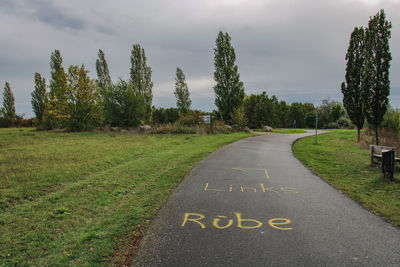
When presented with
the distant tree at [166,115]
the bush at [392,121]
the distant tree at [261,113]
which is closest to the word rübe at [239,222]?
the bush at [392,121]

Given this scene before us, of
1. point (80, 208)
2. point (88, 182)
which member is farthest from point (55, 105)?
point (80, 208)

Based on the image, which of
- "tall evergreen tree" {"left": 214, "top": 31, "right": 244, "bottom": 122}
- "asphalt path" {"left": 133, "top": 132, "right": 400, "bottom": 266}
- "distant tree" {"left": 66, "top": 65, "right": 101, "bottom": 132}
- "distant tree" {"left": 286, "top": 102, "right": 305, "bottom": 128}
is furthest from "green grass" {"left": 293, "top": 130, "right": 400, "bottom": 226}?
"distant tree" {"left": 286, "top": 102, "right": 305, "bottom": 128}

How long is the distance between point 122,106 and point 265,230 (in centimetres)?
2910

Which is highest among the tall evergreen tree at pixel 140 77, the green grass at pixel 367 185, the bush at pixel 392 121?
the tall evergreen tree at pixel 140 77

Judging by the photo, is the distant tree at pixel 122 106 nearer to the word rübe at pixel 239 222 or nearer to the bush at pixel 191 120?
the bush at pixel 191 120

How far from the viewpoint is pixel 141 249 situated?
9.55 ft

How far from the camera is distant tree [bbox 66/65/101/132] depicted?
2780cm

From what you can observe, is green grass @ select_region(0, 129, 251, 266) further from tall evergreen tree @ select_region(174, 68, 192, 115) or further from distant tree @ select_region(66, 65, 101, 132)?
tall evergreen tree @ select_region(174, 68, 192, 115)

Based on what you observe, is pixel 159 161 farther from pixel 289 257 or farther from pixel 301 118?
pixel 301 118

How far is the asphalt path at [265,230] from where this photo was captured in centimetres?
272

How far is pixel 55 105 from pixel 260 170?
2894cm

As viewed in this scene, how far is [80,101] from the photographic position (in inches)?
1112

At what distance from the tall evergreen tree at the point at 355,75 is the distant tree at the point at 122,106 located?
2429 centimetres

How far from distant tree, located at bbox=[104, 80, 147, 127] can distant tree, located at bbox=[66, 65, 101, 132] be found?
1.93 m
